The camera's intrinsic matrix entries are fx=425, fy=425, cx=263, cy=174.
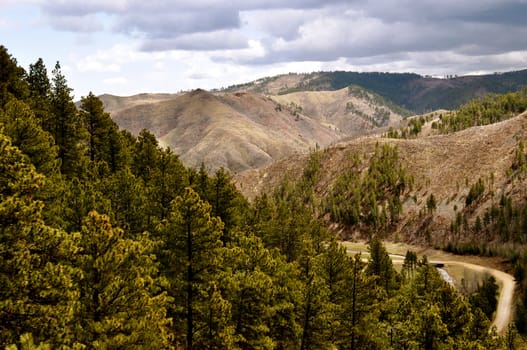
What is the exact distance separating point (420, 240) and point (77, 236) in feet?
419

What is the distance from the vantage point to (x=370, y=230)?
472ft

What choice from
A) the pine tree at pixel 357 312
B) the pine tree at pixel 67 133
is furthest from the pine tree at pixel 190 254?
the pine tree at pixel 67 133

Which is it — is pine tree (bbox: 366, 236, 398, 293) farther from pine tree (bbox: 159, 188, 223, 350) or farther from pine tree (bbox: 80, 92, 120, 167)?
pine tree (bbox: 159, 188, 223, 350)

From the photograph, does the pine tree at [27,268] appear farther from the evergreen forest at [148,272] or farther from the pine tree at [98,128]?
the pine tree at [98,128]

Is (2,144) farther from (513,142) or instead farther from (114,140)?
(513,142)

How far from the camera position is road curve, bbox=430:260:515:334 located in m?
72.1

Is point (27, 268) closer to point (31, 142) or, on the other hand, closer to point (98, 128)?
point (31, 142)

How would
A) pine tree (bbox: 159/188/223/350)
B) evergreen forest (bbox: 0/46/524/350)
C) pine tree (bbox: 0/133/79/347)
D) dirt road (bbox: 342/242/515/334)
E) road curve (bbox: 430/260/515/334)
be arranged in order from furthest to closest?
dirt road (bbox: 342/242/515/334) < road curve (bbox: 430/260/515/334) < pine tree (bbox: 159/188/223/350) < evergreen forest (bbox: 0/46/524/350) < pine tree (bbox: 0/133/79/347)

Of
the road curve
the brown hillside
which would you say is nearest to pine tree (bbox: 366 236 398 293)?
the road curve

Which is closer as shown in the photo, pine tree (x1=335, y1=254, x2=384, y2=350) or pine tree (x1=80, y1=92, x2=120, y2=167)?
pine tree (x1=335, y1=254, x2=384, y2=350)

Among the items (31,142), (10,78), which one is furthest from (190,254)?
(10,78)

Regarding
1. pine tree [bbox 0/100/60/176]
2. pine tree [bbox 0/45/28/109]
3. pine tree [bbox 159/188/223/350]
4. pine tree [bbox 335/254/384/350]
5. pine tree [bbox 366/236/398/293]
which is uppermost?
pine tree [bbox 0/45/28/109]

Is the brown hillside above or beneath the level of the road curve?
above

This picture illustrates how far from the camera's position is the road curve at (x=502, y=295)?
2839 inches
